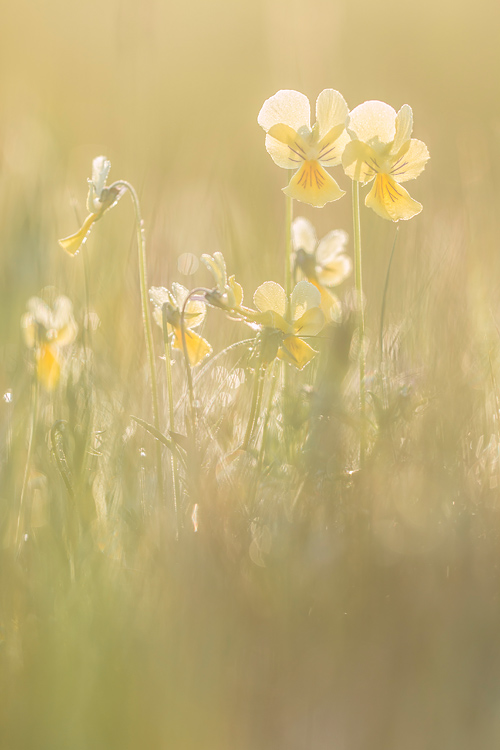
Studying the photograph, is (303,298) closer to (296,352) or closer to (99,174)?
(296,352)

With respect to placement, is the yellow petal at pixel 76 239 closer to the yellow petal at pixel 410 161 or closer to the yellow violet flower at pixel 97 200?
the yellow violet flower at pixel 97 200

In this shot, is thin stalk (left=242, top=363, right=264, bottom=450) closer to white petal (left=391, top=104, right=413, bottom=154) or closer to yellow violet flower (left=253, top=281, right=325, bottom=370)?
yellow violet flower (left=253, top=281, right=325, bottom=370)

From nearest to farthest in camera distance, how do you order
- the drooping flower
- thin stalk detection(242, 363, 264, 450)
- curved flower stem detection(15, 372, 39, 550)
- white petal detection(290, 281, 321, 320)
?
curved flower stem detection(15, 372, 39, 550), thin stalk detection(242, 363, 264, 450), white petal detection(290, 281, 321, 320), the drooping flower

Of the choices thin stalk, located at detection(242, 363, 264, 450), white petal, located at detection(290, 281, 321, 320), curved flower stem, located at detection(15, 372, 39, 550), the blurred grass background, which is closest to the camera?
the blurred grass background

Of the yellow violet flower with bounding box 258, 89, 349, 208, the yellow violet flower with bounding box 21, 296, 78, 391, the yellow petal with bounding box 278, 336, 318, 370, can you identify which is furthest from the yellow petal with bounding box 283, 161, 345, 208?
the yellow violet flower with bounding box 21, 296, 78, 391

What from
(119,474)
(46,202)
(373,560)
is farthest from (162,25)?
(373,560)

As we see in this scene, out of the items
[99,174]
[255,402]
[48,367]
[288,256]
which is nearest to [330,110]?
[288,256]

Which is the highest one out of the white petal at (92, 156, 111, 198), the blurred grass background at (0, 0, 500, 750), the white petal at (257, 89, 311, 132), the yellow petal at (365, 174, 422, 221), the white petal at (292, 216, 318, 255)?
the white petal at (257, 89, 311, 132)
